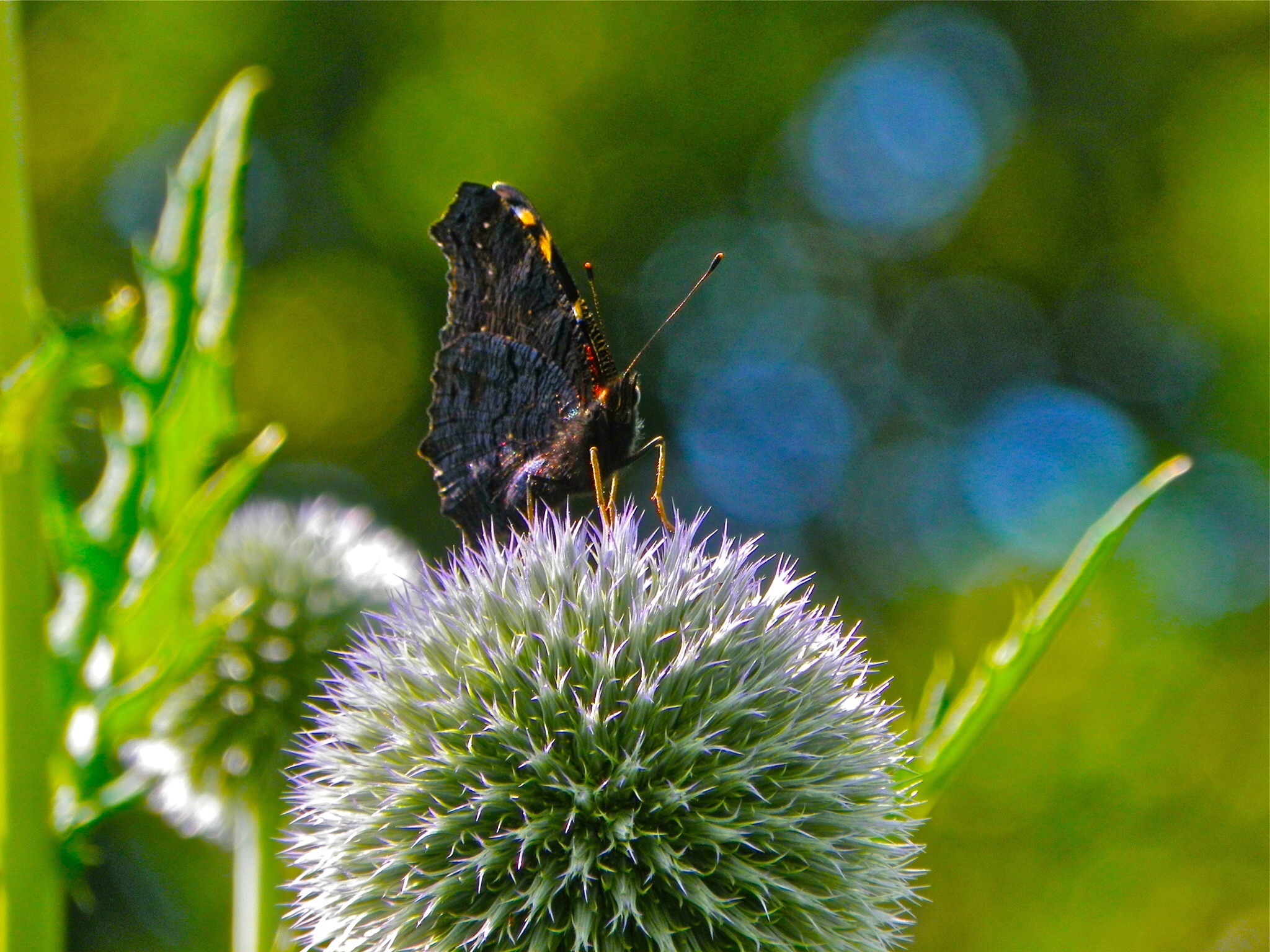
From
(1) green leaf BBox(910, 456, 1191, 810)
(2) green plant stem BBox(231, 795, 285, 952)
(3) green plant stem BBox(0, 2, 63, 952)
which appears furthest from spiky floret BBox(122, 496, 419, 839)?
(1) green leaf BBox(910, 456, 1191, 810)

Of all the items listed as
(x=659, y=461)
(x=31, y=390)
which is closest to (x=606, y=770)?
(x=659, y=461)

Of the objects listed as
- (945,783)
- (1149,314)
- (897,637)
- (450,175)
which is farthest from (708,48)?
(945,783)

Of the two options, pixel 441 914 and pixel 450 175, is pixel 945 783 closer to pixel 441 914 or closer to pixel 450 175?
pixel 441 914

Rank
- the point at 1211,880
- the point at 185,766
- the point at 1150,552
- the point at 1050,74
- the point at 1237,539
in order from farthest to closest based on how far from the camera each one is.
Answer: the point at 1050,74, the point at 1237,539, the point at 1150,552, the point at 1211,880, the point at 185,766

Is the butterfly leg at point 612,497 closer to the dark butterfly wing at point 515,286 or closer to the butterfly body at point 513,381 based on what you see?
the butterfly body at point 513,381

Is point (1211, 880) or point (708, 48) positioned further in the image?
point (708, 48)

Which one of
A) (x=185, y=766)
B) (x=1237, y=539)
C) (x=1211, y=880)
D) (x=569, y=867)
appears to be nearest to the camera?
(x=569, y=867)

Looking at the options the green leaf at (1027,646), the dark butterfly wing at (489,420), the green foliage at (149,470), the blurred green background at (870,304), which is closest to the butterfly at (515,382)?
the dark butterfly wing at (489,420)
